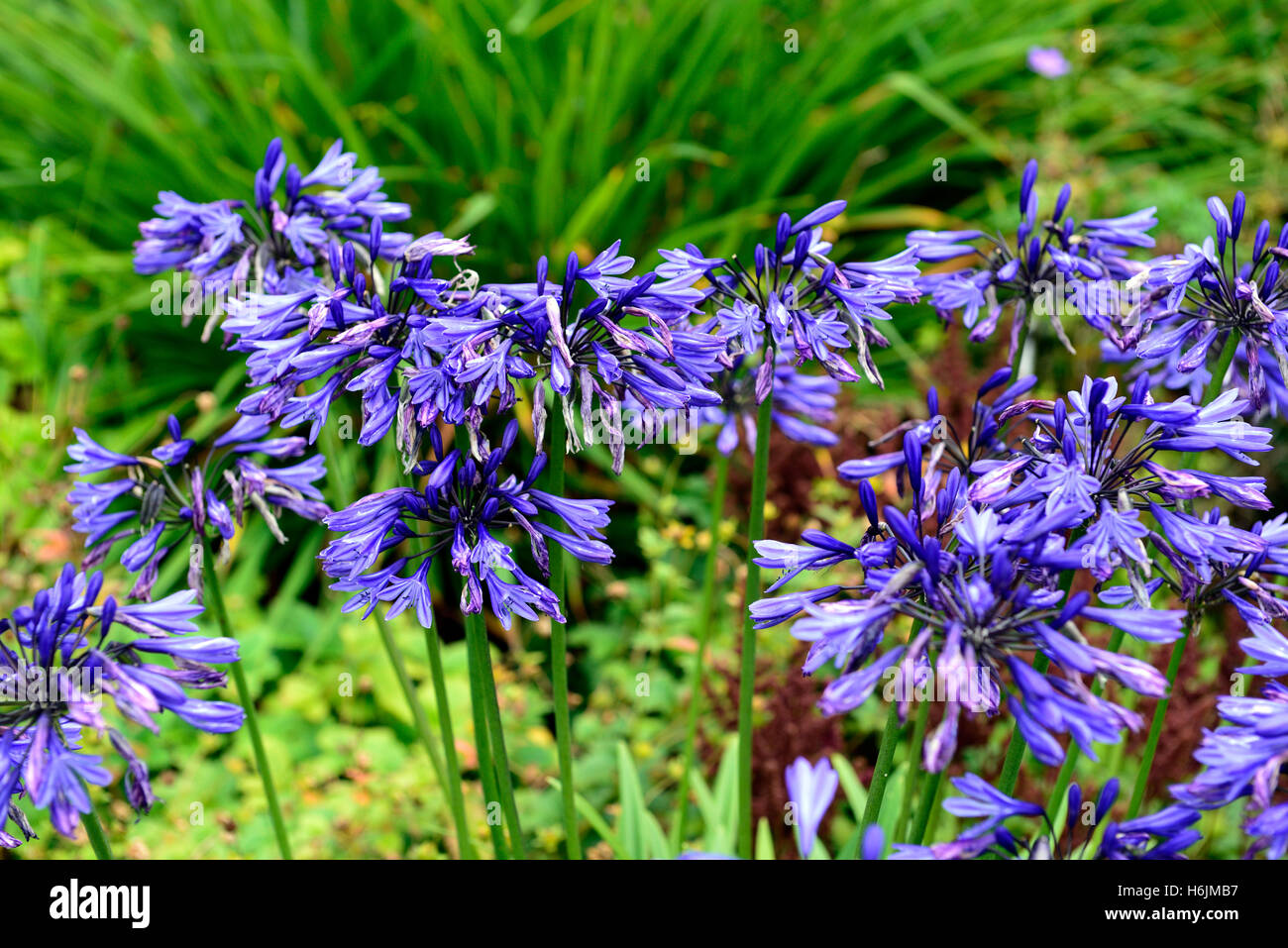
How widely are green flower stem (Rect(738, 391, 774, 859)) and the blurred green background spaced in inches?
49.3

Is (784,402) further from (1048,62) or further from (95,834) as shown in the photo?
(1048,62)

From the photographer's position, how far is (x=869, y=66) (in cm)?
529

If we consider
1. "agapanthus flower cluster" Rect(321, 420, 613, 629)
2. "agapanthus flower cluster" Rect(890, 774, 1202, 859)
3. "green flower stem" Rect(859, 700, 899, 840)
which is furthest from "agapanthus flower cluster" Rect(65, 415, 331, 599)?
"agapanthus flower cluster" Rect(890, 774, 1202, 859)

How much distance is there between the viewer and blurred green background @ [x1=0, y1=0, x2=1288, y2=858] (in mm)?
3691

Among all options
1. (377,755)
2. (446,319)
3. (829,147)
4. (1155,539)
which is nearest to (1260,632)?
(1155,539)

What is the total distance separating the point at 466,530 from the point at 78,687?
1.84 feet

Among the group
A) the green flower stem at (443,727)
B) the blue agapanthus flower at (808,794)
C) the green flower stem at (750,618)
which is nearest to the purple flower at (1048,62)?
the green flower stem at (750,618)

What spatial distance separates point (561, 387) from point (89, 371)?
4257mm

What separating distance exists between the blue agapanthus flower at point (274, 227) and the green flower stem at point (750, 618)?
777 mm

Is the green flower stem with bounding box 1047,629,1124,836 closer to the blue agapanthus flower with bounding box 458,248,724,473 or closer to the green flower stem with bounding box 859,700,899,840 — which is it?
the green flower stem with bounding box 859,700,899,840

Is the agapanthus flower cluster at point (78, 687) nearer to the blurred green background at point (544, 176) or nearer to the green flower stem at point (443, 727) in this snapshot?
the green flower stem at point (443, 727)

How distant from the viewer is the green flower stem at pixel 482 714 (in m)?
1.66

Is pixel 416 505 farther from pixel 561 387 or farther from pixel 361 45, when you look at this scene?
pixel 361 45

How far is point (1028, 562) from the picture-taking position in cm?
127
